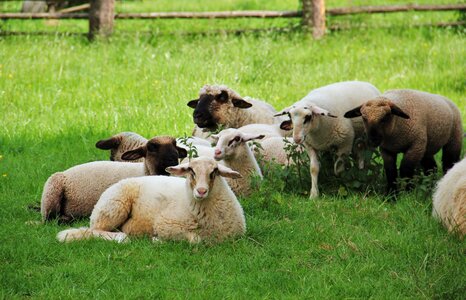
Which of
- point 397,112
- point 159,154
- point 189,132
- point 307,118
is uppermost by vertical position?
point 397,112

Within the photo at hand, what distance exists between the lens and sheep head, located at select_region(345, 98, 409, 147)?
8016mm

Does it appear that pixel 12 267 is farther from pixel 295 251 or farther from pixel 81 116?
pixel 81 116

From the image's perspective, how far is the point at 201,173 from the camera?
670cm

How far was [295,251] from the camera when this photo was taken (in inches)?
265

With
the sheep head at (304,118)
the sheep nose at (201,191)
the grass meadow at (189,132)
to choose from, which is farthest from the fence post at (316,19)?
the sheep nose at (201,191)

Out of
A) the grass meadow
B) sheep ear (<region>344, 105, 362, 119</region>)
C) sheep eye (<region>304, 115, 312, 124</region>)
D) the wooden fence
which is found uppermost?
the wooden fence

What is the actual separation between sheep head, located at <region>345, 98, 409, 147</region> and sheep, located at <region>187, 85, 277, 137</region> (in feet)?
6.86

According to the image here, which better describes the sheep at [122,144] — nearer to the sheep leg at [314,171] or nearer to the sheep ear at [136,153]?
the sheep ear at [136,153]

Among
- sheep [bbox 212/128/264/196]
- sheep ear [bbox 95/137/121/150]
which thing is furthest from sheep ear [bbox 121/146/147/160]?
sheep ear [bbox 95/137/121/150]

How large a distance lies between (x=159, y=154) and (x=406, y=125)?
2.25 metres

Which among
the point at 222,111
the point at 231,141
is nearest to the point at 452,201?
the point at 231,141

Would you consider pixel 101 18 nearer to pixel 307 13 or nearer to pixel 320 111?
pixel 307 13

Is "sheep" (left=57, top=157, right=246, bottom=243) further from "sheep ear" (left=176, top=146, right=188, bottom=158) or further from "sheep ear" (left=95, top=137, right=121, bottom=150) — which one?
"sheep ear" (left=95, top=137, right=121, bottom=150)

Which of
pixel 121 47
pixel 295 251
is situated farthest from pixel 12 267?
pixel 121 47
